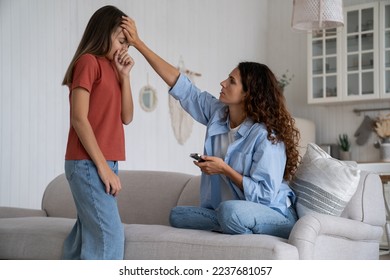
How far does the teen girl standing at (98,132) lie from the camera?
2.00 meters

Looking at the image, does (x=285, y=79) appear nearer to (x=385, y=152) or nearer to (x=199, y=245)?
(x=385, y=152)

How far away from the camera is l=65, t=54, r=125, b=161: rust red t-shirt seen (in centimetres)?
203

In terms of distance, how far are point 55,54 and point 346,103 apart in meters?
3.03

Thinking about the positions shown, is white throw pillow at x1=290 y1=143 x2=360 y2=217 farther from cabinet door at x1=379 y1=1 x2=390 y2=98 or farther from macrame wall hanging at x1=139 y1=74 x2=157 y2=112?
cabinet door at x1=379 y1=1 x2=390 y2=98

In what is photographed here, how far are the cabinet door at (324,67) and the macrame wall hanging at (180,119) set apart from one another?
1220mm

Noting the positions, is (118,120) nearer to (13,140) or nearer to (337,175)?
(337,175)

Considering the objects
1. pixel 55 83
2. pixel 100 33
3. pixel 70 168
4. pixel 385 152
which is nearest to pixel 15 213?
pixel 55 83

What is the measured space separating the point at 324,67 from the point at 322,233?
399cm

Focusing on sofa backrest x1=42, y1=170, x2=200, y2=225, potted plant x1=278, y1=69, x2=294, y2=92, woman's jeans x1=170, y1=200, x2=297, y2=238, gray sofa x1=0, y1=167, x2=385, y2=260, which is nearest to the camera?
gray sofa x1=0, y1=167, x2=385, y2=260

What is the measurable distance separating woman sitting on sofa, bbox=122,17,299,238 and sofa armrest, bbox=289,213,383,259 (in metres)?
0.17

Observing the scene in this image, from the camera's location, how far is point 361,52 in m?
5.77

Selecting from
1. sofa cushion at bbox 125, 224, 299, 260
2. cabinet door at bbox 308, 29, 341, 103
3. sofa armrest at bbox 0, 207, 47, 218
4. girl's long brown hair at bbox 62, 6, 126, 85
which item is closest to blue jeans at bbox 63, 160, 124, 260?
sofa cushion at bbox 125, 224, 299, 260

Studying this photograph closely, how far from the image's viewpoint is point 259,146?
239cm
